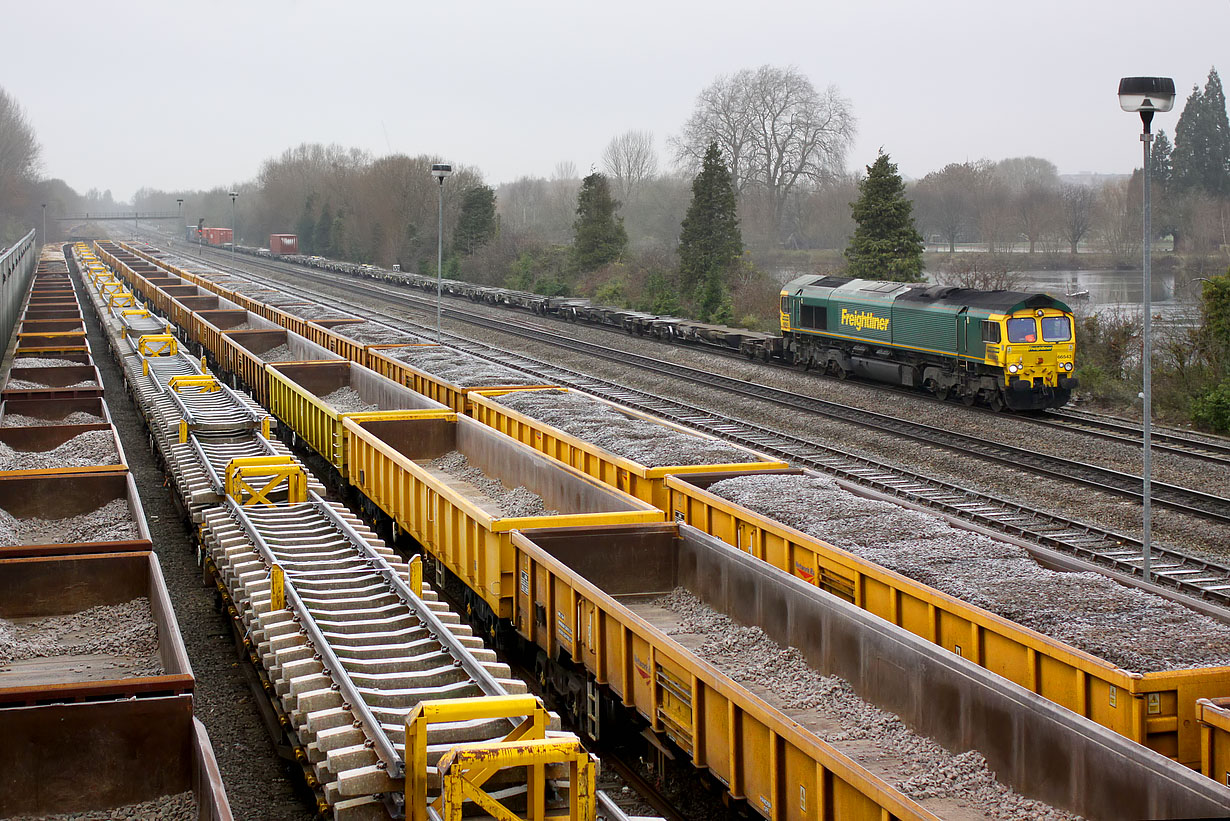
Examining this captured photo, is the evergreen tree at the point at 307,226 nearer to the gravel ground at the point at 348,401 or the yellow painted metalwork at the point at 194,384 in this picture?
the gravel ground at the point at 348,401

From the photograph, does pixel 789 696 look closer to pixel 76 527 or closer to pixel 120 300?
pixel 76 527

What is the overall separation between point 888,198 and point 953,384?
583 inches

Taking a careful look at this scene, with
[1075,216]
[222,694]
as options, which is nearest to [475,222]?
[1075,216]

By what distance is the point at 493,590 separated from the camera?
34.9 ft

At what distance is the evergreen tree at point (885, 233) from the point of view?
1507 inches

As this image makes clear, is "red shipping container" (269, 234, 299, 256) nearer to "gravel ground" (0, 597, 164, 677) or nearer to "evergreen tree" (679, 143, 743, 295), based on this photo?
"evergreen tree" (679, 143, 743, 295)

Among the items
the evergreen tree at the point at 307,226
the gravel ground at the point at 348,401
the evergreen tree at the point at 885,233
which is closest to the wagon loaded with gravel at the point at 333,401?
the gravel ground at the point at 348,401

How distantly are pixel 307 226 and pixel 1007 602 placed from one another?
115 meters

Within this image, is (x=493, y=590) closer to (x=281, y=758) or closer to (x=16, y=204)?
(x=281, y=758)

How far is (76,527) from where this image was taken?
12344mm

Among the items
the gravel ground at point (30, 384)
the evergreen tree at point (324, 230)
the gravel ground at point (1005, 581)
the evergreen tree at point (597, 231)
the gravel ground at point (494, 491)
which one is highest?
the evergreen tree at point (324, 230)

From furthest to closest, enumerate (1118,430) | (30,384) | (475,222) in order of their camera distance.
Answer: (475,222) → (30,384) → (1118,430)

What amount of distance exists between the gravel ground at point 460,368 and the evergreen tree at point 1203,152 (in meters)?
56.7

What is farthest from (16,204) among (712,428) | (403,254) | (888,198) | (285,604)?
(285,604)
